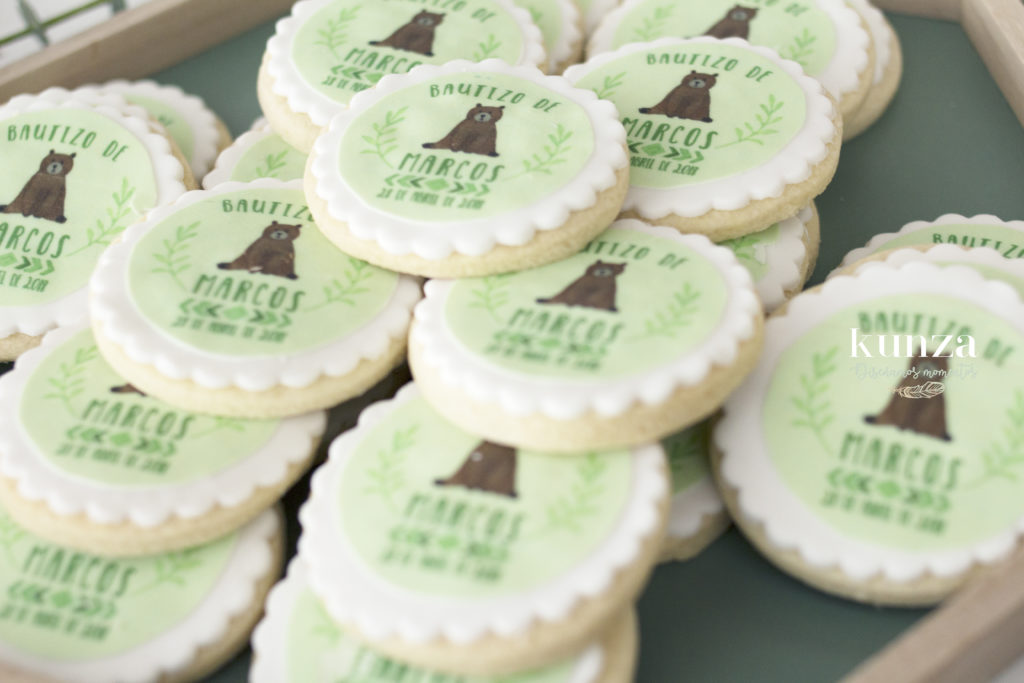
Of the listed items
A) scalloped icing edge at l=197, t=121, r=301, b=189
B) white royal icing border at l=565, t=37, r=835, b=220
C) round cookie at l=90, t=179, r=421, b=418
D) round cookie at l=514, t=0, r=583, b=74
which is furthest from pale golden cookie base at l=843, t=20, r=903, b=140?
scalloped icing edge at l=197, t=121, r=301, b=189

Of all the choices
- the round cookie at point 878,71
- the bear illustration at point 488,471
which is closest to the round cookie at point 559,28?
the round cookie at point 878,71

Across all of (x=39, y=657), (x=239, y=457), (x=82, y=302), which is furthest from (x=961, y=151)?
(x=39, y=657)

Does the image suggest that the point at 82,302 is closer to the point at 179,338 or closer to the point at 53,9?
the point at 179,338

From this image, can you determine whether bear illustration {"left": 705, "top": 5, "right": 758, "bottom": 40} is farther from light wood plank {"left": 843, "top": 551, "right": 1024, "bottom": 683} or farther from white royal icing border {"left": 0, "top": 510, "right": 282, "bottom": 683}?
white royal icing border {"left": 0, "top": 510, "right": 282, "bottom": 683}

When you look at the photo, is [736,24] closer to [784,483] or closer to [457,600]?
[784,483]

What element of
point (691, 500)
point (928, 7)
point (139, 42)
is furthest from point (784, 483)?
point (139, 42)
